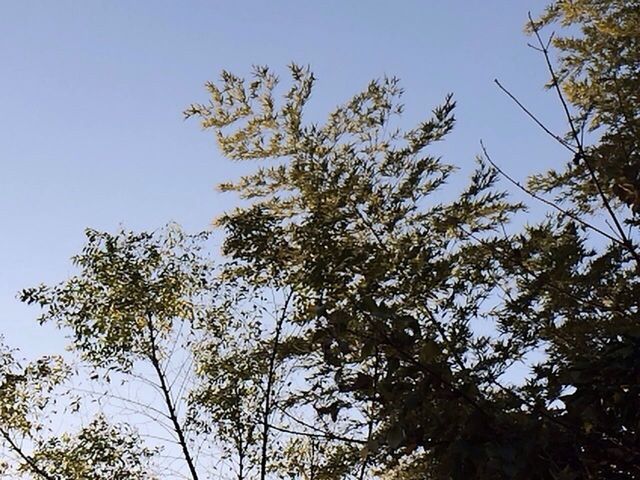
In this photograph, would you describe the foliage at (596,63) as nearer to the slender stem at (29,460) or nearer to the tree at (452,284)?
the tree at (452,284)

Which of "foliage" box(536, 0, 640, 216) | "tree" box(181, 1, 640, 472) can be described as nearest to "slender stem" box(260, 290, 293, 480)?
"tree" box(181, 1, 640, 472)

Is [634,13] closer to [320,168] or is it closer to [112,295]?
[320,168]

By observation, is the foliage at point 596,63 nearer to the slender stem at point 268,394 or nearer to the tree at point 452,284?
the tree at point 452,284

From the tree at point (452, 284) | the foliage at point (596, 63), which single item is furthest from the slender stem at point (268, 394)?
the foliage at point (596, 63)

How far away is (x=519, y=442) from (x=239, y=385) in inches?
186

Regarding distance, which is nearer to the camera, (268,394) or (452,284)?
(452,284)

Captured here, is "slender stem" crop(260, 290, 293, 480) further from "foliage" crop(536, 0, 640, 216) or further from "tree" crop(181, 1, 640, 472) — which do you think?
"foliage" crop(536, 0, 640, 216)

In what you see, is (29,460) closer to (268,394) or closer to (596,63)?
(268,394)

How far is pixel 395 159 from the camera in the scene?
15.7ft

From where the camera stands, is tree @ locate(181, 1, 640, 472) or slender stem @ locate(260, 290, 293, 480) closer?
tree @ locate(181, 1, 640, 472)

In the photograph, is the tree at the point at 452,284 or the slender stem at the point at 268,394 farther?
the slender stem at the point at 268,394

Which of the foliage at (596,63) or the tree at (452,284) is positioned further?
the foliage at (596,63)

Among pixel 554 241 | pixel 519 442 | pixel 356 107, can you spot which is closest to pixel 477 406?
pixel 519 442

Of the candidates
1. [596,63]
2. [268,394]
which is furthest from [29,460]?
[596,63]
